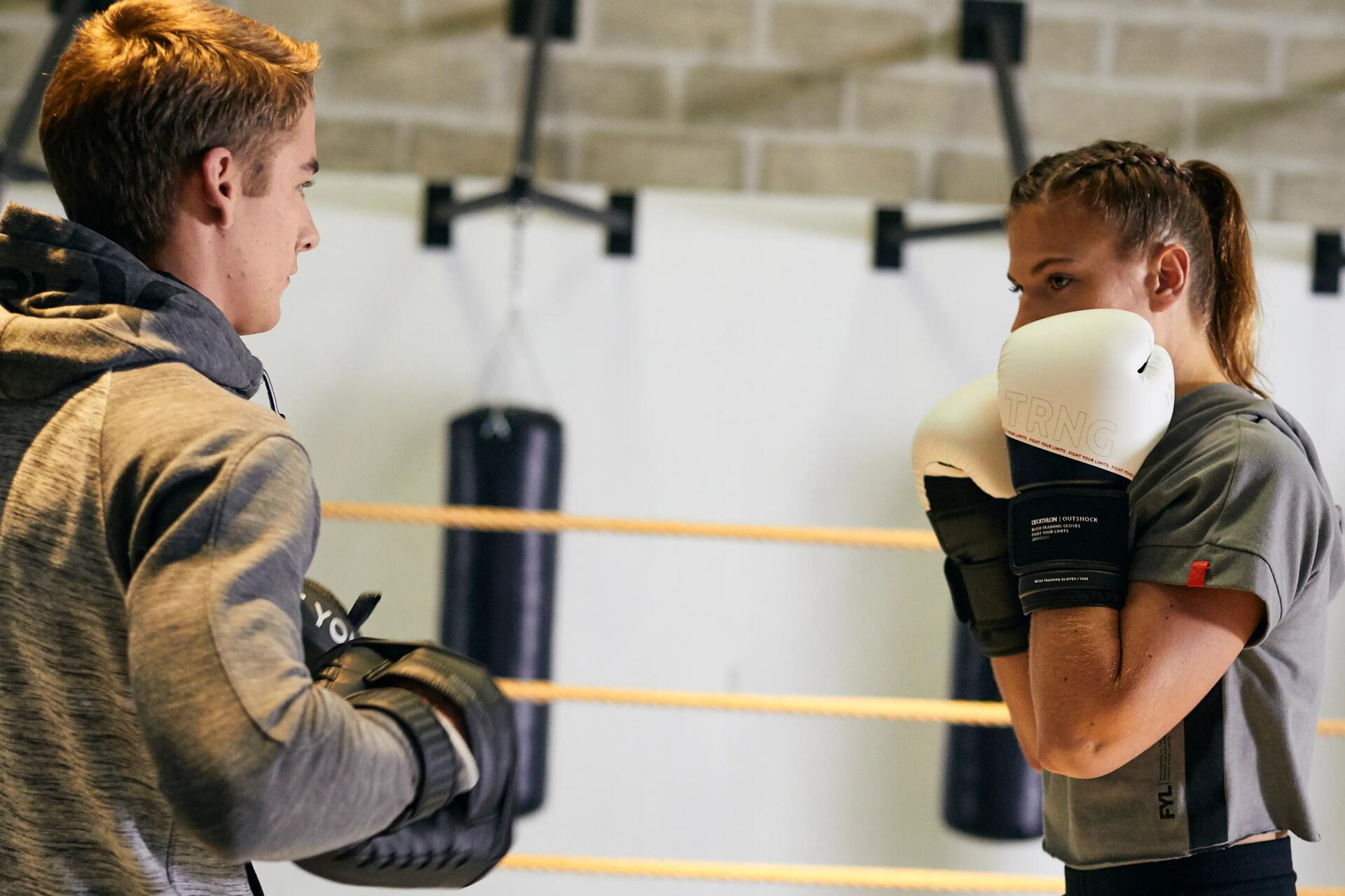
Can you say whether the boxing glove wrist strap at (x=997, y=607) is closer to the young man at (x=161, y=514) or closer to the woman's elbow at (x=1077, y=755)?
the woman's elbow at (x=1077, y=755)

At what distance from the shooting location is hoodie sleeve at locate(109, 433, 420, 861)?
27.3 inches

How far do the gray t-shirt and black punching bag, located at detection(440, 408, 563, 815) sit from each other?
154 cm

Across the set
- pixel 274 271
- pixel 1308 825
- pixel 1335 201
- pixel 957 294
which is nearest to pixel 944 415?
pixel 1308 825

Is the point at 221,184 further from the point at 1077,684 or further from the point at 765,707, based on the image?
the point at 765,707

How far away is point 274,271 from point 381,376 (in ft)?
6.18

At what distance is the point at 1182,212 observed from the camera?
118 centimetres

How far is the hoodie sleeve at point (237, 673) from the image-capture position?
693mm

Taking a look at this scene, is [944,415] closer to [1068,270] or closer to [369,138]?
[1068,270]

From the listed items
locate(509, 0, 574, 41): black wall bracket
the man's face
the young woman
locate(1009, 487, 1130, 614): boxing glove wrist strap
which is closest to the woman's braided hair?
the young woman

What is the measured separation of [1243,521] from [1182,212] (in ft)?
1.08

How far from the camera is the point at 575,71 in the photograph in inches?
122

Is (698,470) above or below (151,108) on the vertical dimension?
below

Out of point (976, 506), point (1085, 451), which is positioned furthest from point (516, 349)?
point (1085, 451)

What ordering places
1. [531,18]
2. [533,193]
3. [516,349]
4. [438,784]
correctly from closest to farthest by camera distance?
[438,784], [533,193], [516,349], [531,18]
